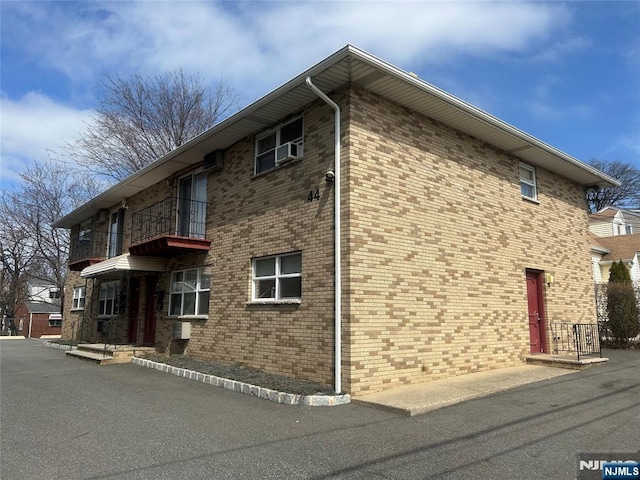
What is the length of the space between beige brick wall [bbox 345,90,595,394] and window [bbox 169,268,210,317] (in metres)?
5.34

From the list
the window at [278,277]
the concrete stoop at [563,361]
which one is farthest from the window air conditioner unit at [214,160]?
the concrete stoop at [563,361]

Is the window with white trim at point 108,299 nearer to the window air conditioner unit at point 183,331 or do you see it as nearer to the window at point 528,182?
the window air conditioner unit at point 183,331

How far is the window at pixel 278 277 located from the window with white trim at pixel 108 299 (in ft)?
30.0

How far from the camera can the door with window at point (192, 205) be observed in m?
13.0

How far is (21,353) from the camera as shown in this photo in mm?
16750

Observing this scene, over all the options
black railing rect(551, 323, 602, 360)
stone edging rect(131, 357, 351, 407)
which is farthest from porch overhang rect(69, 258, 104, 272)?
black railing rect(551, 323, 602, 360)

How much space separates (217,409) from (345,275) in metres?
2.99

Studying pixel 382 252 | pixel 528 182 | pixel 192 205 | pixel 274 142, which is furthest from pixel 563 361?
pixel 192 205

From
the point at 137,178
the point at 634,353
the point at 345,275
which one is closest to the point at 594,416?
the point at 345,275

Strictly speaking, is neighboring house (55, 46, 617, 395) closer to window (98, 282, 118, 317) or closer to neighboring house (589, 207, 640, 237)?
window (98, 282, 118, 317)

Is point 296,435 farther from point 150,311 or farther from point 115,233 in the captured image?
point 115,233

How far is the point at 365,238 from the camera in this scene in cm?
859

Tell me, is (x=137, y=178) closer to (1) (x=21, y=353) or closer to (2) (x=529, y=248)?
Result: (1) (x=21, y=353)

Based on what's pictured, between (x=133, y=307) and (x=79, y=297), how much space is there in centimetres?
640
